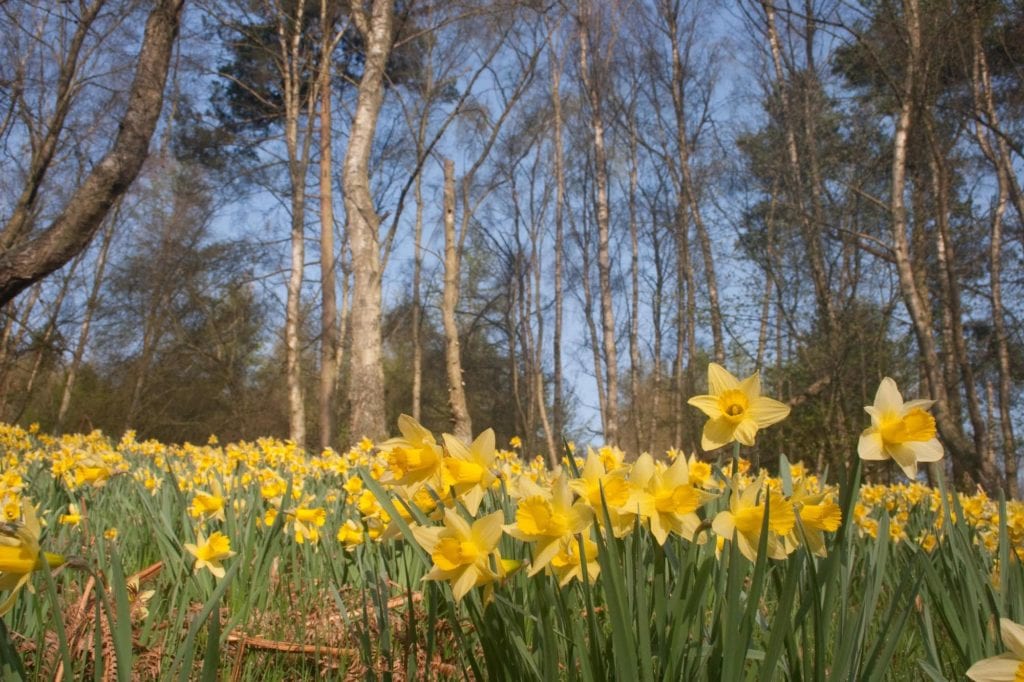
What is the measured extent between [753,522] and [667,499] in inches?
4.2

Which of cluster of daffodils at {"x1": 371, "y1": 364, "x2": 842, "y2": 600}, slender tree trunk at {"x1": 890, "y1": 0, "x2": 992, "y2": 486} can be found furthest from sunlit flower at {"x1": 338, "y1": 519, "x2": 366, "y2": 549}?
slender tree trunk at {"x1": 890, "y1": 0, "x2": 992, "y2": 486}

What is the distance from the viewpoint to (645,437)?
2011cm

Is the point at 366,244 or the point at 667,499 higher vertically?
the point at 366,244

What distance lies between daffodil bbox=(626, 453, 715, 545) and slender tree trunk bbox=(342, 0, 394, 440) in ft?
23.5

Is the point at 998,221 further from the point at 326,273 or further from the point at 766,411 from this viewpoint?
the point at 766,411

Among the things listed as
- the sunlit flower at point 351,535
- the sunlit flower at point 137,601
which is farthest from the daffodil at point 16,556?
the sunlit flower at point 351,535

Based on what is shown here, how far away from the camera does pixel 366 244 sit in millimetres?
8594

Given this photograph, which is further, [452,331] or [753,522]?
[452,331]

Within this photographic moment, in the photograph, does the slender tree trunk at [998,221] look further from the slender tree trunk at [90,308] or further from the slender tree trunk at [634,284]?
the slender tree trunk at [90,308]

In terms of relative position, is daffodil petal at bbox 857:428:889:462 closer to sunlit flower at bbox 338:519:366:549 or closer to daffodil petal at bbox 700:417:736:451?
daffodil petal at bbox 700:417:736:451

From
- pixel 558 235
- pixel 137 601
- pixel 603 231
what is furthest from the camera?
pixel 558 235

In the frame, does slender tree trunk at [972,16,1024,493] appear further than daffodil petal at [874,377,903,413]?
Yes

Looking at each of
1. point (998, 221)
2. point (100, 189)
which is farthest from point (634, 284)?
point (100, 189)

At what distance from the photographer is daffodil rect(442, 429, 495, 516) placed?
956 mm
